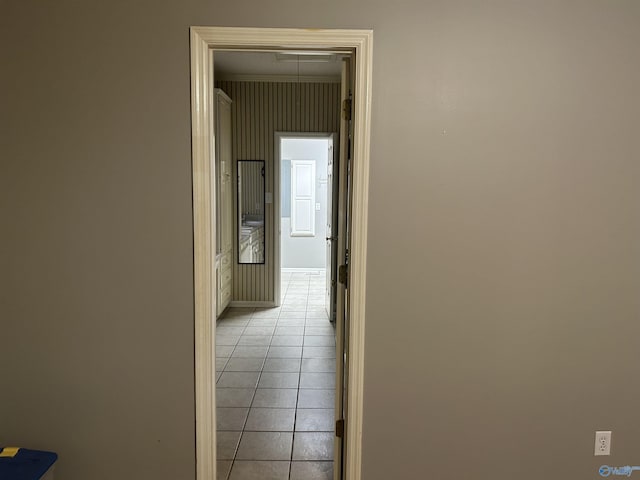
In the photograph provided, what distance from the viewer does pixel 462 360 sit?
6.97ft

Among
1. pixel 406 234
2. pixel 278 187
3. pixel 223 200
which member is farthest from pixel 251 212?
pixel 406 234

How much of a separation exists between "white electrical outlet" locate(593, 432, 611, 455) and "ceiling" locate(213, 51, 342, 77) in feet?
12.0

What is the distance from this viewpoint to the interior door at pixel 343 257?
217cm

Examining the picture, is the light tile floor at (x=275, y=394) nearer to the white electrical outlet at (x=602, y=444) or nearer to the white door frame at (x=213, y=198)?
the white door frame at (x=213, y=198)

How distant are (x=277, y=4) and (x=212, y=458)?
2.03m

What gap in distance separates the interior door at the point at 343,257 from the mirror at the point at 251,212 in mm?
3521

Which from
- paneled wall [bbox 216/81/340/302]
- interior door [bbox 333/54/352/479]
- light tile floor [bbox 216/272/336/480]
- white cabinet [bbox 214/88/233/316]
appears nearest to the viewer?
interior door [bbox 333/54/352/479]

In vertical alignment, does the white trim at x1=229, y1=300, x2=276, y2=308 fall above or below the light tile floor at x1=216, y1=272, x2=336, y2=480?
above

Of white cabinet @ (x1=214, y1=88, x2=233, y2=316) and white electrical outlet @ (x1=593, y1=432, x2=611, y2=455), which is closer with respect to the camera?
white electrical outlet @ (x1=593, y1=432, x2=611, y2=455)

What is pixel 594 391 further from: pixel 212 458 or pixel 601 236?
pixel 212 458

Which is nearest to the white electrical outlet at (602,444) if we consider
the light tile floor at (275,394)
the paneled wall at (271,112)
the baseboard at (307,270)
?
the light tile floor at (275,394)

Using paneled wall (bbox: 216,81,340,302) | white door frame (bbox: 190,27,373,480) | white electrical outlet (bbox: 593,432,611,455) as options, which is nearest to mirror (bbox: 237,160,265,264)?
paneled wall (bbox: 216,81,340,302)

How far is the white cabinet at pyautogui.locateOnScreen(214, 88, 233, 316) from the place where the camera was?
4.89 m

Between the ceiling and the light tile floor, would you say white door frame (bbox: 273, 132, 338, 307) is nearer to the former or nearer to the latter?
the light tile floor
